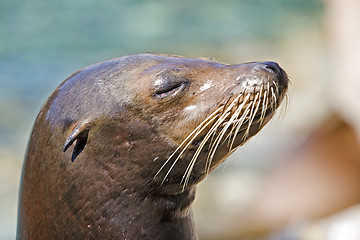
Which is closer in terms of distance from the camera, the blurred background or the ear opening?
the ear opening

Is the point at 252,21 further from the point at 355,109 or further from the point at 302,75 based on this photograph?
the point at 355,109

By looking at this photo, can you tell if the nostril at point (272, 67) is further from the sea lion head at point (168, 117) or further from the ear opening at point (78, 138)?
the ear opening at point (78, 138)

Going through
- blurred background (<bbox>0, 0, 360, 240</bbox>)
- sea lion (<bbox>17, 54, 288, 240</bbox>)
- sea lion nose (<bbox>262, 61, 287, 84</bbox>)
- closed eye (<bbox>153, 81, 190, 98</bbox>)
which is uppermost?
sea lion nose (<bbox>262, 61, 287, 84</bbox>)

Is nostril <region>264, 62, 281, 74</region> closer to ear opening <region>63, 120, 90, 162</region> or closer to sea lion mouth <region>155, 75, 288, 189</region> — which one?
sea lion mouth <region>155, 75, 288, 189</region>

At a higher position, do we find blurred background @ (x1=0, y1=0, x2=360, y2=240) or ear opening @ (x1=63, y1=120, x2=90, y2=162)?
ear opening @ (x1=63, y1=120, x2=90, y2=162)

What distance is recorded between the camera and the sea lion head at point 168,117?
4.70 m

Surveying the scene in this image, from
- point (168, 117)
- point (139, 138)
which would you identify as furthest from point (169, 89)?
point (139, 138)

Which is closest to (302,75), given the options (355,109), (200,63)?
(355,109)

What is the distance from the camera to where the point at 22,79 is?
20.5 metres

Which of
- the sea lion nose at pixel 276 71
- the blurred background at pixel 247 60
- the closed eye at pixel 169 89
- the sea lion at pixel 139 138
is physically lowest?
the blurred background at pixel 247 60

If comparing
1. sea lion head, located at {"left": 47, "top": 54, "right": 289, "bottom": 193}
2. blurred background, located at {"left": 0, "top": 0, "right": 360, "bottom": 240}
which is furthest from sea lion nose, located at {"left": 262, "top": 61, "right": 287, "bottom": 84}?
blurred background, located at {"left": 0, "top": 0, "right": 360, "bottom": 240}

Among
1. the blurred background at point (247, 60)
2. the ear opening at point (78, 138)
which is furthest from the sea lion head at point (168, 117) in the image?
the blurred background at point (247, 60)

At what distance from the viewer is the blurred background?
12327 mm

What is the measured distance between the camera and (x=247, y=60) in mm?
22609
